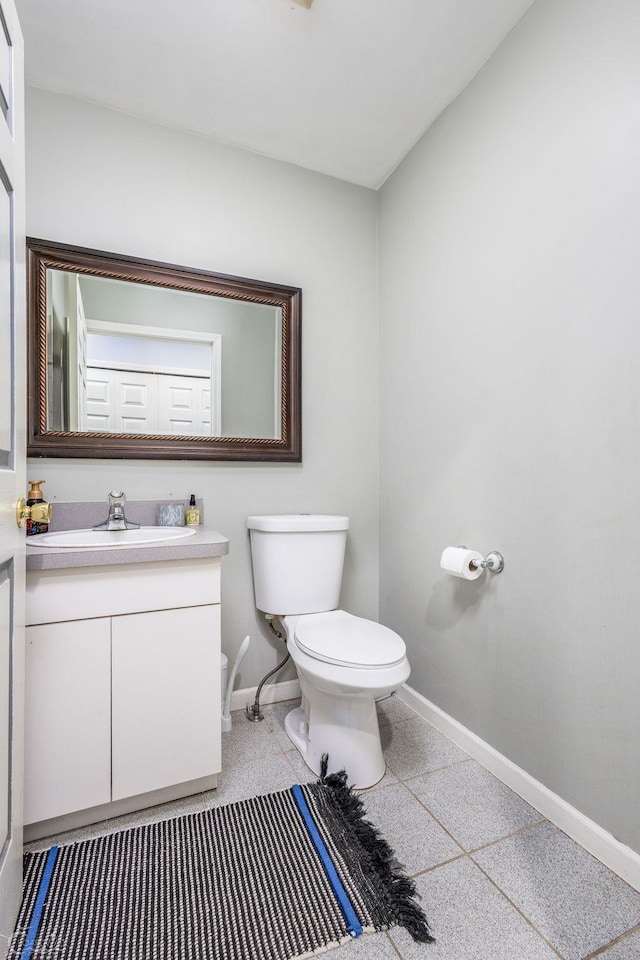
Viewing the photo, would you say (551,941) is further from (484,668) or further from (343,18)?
(343,18)

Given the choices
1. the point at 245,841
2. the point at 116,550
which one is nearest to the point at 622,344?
the point at 116,550

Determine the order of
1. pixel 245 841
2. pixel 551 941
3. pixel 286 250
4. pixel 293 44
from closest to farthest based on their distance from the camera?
pixel 551 941, pixel 245 841, pixel 293 44, pixel 286 250

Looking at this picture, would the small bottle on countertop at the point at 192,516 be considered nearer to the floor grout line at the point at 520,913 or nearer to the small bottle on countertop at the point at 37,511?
the small bottle on countertop at the point at 37,511

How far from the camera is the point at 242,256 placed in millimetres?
2002

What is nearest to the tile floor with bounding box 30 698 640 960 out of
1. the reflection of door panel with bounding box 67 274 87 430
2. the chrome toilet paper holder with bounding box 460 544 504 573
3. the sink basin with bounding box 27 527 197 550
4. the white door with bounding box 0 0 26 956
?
the white door with bounding box 0 0 26 956

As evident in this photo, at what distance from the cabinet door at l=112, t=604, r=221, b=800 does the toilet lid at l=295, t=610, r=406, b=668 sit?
1.06 ft

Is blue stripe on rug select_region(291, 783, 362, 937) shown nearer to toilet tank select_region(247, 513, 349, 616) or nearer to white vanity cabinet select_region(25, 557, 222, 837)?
white vanity cabinet select_region(25, 557, 222, 837)

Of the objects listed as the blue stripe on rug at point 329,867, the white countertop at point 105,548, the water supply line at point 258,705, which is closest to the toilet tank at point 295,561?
the water supply line at point 258,705

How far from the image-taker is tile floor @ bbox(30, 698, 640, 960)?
101 cm

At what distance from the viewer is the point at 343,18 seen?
1.46 meters

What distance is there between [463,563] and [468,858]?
805 mm

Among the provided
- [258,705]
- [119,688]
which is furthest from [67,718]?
[258,705]

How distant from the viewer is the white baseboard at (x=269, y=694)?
1.99 metres

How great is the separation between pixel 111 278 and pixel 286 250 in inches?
30.0
